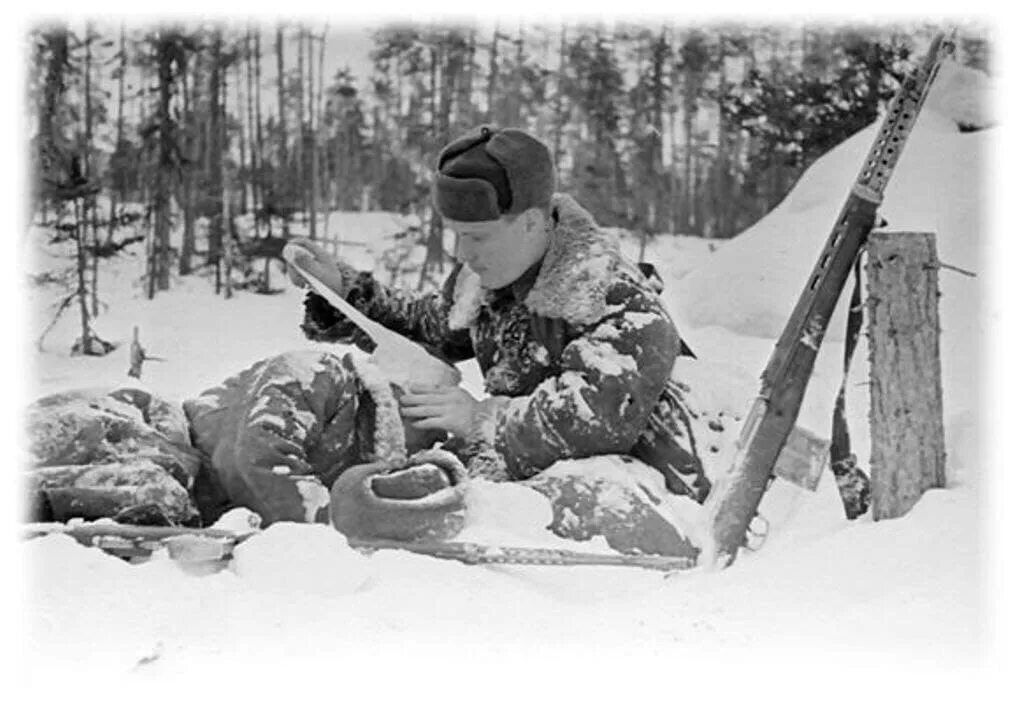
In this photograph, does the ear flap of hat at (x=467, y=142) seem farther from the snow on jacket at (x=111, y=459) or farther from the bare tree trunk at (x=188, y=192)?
the bare tree trunk at (x=188, y=192)

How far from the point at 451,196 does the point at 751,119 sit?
264 cm

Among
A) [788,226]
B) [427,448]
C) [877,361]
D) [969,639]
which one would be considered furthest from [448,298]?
[788,226]

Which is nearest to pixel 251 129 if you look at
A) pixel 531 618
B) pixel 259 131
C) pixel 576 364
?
pixel 259 131

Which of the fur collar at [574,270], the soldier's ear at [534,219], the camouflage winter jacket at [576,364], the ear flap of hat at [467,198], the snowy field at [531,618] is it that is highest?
the ear flap of hat at [467,198]

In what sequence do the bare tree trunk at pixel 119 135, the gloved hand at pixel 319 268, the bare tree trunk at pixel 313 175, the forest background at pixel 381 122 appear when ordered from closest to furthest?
1. the gloved hand at pixel 319 268
2. the forest background at pixel 381 122
3. the bare tree trunk at pixel 119 135
4. the bare tree trunk at pixel 313 175

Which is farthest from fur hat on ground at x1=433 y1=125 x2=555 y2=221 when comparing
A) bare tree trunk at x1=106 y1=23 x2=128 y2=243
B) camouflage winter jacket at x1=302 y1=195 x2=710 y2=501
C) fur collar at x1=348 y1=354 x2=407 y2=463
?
bare tree trunk at x1=106 y1=23 x2=128 y2=243

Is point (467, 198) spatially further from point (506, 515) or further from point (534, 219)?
point (506, 515)

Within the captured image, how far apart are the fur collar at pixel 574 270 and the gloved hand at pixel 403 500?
43 centimetres

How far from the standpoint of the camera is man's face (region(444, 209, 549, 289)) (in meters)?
2.31

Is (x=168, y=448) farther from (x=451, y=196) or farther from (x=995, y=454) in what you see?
(x=995, y=454)

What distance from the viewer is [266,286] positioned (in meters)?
4.94

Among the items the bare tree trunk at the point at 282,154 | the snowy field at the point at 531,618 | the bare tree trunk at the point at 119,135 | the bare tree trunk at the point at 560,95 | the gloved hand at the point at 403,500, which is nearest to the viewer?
the snowy field at the point at 531,618

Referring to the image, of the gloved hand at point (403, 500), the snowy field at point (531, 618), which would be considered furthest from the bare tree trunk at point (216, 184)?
the gloved hand at point (403, 500)

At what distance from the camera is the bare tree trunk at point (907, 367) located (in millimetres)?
1962
